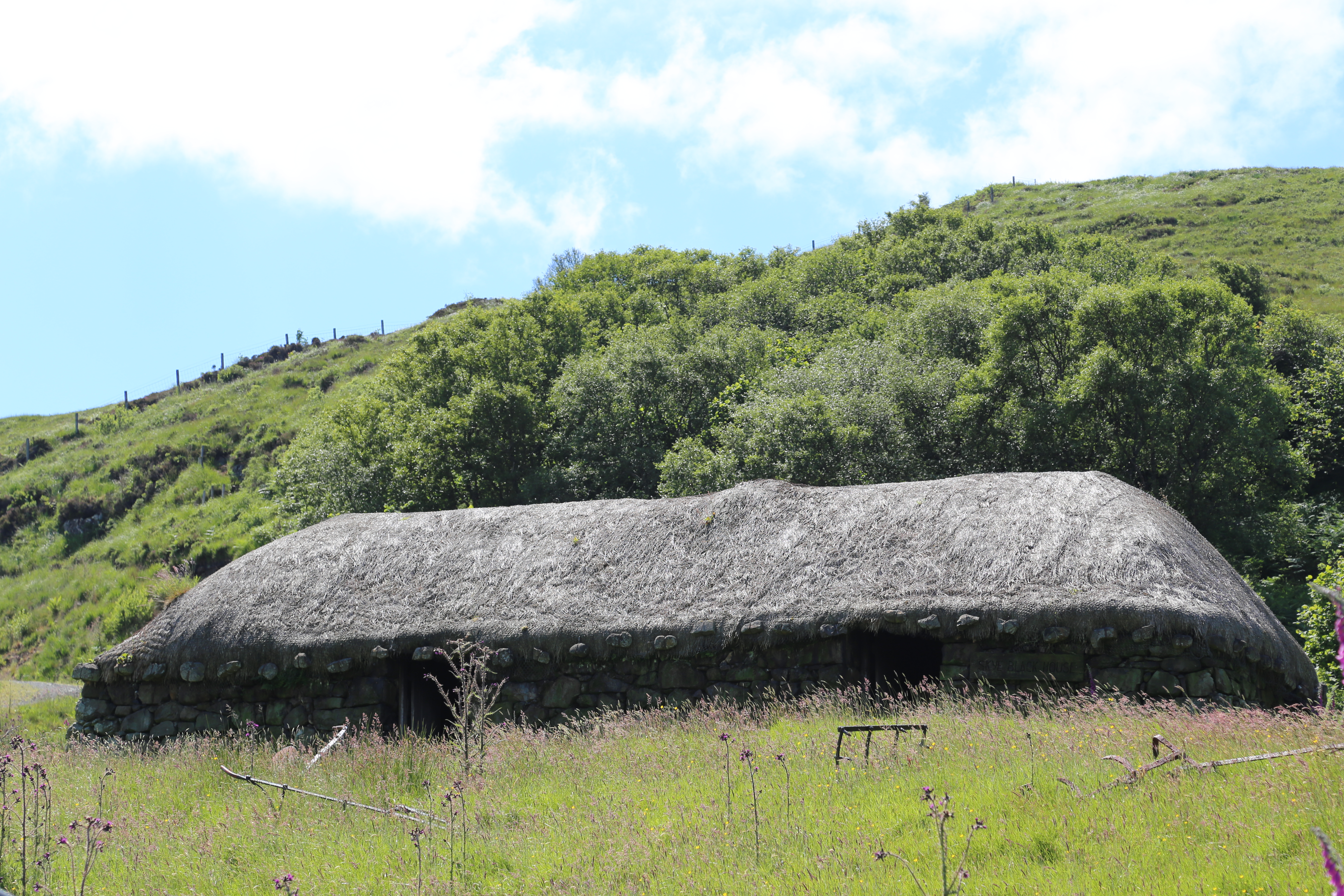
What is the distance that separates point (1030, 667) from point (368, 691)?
844 cm

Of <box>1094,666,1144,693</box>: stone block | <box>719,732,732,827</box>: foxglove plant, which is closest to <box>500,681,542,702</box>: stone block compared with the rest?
<box>719,732,732,827</box>: foxglove plant

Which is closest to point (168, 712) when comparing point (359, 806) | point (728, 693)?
point (359, 806)

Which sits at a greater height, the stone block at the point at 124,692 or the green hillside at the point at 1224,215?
the green hillside at the point at 1224,215

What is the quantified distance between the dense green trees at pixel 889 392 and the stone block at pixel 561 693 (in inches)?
388

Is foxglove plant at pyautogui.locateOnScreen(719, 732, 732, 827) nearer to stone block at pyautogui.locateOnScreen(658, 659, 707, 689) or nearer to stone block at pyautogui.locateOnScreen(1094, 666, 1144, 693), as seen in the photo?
stone block at pyautogui.locateOnScreen(658, 659, 707, 689)

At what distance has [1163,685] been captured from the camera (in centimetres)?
1101

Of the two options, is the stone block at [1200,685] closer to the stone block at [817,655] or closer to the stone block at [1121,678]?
the stone block at [1121,678]

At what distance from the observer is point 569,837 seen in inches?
286

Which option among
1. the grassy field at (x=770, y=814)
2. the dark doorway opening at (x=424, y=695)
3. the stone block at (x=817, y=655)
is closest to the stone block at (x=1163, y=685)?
the grassy field at (x=770, y=814)

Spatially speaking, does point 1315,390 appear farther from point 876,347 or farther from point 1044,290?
point 876,347

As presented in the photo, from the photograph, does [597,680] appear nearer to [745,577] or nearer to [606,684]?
[606,684]

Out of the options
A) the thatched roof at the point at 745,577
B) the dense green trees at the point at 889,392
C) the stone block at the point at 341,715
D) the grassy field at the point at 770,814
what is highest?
the dense green trees at the point at 889,392

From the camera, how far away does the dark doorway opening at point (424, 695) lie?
43.8ft

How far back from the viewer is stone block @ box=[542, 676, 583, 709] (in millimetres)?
12836
